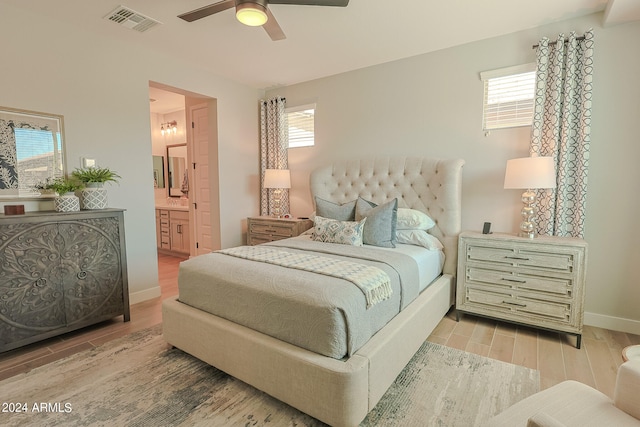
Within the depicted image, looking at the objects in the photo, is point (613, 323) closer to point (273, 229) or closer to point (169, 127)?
point (273, 229)

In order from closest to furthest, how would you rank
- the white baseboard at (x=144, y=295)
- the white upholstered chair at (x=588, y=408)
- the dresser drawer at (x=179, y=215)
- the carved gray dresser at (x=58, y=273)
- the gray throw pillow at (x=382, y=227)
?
the white upholstered chair at (x=588, y=408)
the carved gray dresser at (x=58, y=273)
the gray throw pillow at (x=382, y=227)
the white baseboard at (x=144, y=295)
the dresser drawer at (x=179, y=215)

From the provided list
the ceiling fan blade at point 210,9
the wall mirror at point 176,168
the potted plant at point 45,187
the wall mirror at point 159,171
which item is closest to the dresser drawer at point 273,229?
the potted plant at point 45,187

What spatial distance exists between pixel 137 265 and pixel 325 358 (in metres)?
2.68

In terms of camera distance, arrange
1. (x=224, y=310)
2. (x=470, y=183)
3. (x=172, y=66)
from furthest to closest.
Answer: (x=172, y=66), (x=470, y=183), (x=224, y=310)

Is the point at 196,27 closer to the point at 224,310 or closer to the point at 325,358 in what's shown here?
the point at 224,310

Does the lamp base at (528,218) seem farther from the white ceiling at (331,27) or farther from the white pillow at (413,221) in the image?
the white ceiling at (331,27)

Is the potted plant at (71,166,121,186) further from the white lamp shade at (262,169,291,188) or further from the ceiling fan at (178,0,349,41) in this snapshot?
the white lamp shade at (262,169,291,188)

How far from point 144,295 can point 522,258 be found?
3.76 metres

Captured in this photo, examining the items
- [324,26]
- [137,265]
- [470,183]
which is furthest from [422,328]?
[137,265]

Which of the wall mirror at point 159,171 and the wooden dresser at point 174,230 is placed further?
the wall mirror at point 159,171

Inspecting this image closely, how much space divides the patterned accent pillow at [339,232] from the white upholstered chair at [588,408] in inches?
71.1

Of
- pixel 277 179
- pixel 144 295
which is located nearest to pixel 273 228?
pixel 277 179

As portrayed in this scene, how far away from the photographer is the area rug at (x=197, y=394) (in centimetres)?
166

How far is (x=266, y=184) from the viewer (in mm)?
4242
